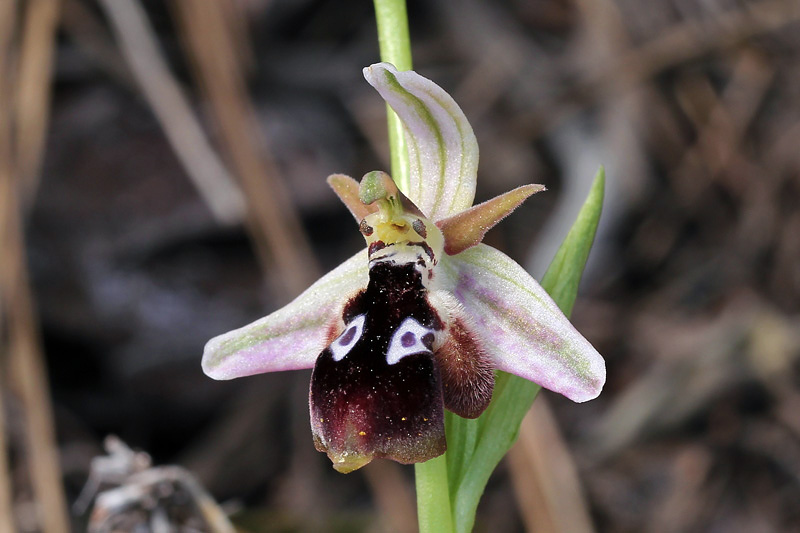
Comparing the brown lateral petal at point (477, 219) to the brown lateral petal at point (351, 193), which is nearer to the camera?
the brown lateral petal at point (477, 219)

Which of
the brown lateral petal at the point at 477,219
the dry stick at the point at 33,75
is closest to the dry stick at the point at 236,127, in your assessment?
the dry stick at the point at 33,75

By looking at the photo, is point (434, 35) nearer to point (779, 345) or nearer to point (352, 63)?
point (352, 63)

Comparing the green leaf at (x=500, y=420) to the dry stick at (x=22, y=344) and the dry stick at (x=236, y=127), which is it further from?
the dry stick at (x=236, y=127)

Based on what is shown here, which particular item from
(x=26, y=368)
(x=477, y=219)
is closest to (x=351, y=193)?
(x=477, y=219)

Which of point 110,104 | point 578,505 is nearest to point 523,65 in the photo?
point 110,104

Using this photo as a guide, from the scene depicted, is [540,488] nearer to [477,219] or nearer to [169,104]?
[477,219]

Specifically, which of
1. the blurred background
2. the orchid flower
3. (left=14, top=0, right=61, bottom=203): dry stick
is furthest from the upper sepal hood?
(left=14, top=0, right=61, bottom=203): dry stick

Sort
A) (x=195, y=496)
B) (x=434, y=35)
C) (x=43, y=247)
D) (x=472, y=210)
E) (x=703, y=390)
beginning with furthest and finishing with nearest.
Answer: (x=434, y=35), (x=703, y=390), (x=43, y=247), (x=195, y=496), (x=472, y=210)
